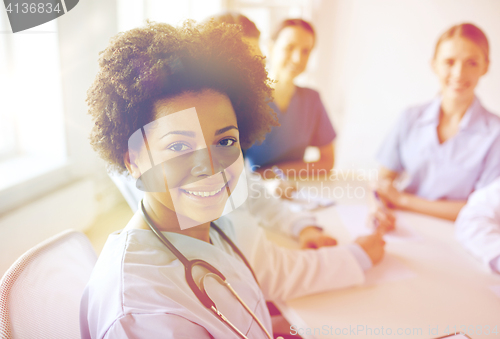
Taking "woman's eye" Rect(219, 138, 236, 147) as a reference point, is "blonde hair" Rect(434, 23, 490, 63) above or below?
above

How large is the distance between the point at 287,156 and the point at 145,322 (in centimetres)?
119

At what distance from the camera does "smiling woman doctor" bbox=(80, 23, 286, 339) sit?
1.40ft

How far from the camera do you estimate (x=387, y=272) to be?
82cm

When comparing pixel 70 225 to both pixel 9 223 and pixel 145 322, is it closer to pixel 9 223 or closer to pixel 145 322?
pixel 9 223

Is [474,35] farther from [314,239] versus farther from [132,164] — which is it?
[132,164]

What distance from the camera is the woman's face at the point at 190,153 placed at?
0.45 m

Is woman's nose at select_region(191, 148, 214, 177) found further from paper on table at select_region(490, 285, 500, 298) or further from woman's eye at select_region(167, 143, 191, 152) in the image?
paper on table at select_region(490, 285, 500, 298)

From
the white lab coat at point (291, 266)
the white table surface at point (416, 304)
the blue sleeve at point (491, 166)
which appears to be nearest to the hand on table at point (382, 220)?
the white table surface at point (416, 304)

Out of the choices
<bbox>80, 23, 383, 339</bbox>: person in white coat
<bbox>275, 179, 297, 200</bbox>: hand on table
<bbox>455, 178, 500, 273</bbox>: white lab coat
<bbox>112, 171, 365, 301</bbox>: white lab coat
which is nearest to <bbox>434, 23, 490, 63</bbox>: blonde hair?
<bbox>455, 178, 500, 273</bbox>: white lab coat

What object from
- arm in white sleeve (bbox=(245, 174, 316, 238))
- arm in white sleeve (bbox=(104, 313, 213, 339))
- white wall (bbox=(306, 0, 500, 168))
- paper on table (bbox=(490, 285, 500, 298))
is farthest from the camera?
white wall (bbox=(306, 0, 500, 168))

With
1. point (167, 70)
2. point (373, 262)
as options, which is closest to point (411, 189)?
point (373, 262)

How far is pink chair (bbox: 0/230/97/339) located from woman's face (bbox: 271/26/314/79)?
3.71 ft

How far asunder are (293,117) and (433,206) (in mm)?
709

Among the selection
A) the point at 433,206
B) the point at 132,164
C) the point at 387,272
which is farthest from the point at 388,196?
the point at 132,164
